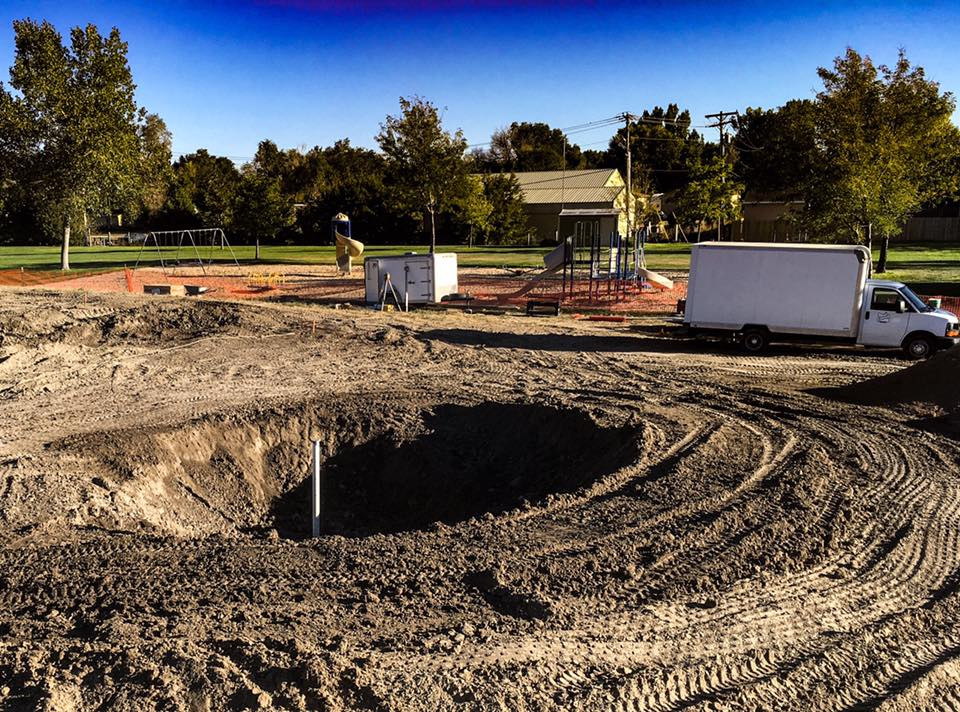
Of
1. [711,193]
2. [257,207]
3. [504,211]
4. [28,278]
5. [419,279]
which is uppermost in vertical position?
[504,211]

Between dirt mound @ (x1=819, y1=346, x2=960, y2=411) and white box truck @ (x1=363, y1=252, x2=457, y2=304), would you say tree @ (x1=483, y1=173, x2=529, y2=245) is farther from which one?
dirt mound @ (x1=819, y1=346, x2=960, y2=411)

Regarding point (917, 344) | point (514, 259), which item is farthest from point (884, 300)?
point (514, 259)

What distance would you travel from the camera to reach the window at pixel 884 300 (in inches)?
696

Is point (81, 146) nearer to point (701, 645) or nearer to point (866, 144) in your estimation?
point (866, 144)

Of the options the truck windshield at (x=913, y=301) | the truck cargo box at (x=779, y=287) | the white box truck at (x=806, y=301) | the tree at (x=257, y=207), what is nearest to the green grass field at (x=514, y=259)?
the tree at (x=257, y=207)

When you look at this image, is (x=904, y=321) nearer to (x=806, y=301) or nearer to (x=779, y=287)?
(x=806, y=301)

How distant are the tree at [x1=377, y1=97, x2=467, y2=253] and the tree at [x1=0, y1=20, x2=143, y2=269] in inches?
525

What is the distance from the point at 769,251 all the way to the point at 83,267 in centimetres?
4015

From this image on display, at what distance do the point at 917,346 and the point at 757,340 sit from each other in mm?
3489

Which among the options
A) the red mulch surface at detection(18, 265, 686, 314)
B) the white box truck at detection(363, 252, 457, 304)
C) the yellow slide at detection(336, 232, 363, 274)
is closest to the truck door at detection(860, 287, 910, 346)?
the red mulch surface at detection(18, 265, 686, 314)

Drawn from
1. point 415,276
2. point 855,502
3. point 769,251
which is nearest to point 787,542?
point 855,502

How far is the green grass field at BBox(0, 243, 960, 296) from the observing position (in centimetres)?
3456

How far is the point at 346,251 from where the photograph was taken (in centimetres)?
4066

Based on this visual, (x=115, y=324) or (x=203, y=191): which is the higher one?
(x=203, y=191)
